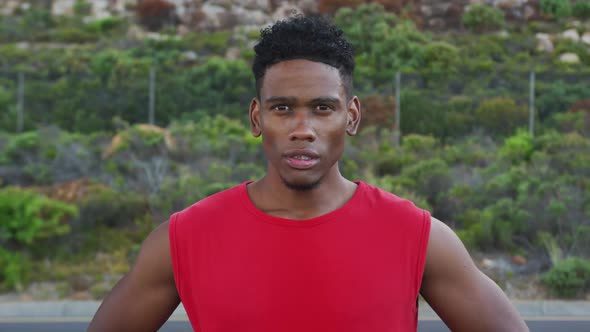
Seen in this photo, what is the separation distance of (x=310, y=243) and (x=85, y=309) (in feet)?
24.5

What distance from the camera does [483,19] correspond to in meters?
31.1

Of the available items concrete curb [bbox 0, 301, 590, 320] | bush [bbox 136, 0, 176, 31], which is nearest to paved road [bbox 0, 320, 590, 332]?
concrete curb [bbox 0, 301, 590, 320]

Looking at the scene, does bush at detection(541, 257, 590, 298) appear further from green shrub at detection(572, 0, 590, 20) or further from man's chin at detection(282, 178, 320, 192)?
green shrub at detection(572, 0, 590, 20)

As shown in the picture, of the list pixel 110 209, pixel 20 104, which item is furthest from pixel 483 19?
pixel 110 209

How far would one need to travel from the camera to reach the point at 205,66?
912 inches

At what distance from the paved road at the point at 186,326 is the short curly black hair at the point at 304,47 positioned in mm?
5513

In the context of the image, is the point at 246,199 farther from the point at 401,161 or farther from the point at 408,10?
the point at 408,10

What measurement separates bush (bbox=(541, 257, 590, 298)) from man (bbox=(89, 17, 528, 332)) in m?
8.23

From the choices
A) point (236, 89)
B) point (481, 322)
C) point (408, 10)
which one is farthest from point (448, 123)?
point (481, 322)

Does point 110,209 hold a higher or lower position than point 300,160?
lower

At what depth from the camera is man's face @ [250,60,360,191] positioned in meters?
2.56

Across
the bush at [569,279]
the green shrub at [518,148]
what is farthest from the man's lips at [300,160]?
the green shrub at [518,148]

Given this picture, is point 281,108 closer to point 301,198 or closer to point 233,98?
point 301,198

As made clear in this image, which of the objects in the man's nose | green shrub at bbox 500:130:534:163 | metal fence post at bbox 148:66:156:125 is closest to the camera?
the man's nose
